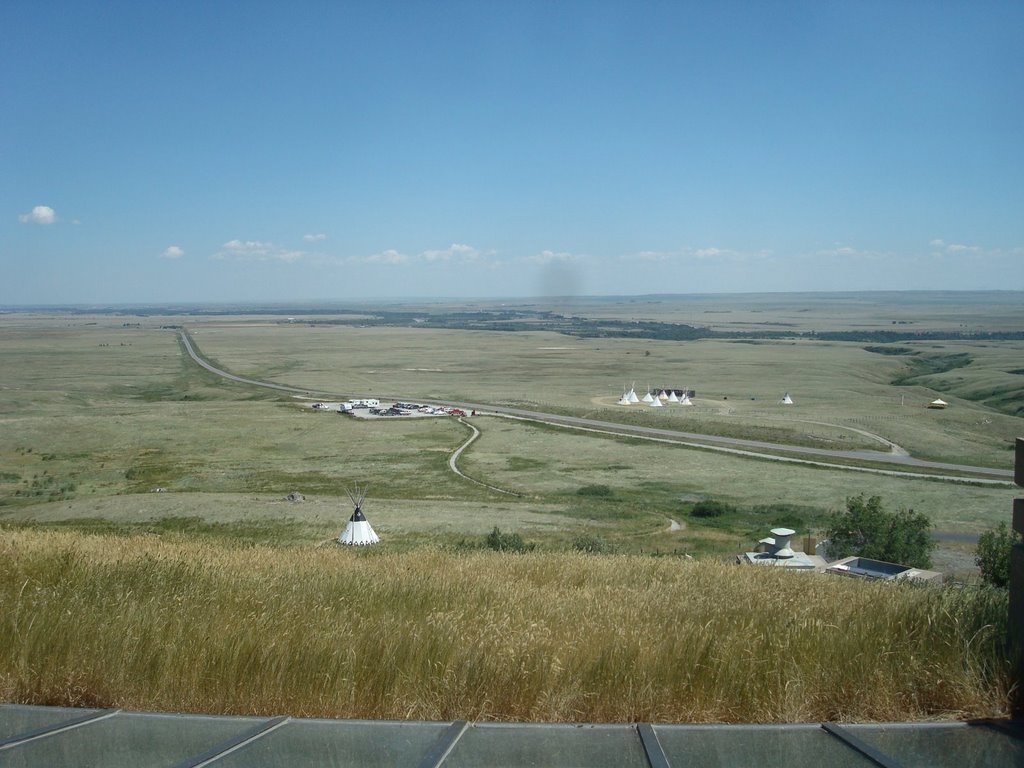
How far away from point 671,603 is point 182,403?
76578mm

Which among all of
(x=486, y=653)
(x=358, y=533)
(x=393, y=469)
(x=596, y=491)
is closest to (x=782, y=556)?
(x=358, y=533)

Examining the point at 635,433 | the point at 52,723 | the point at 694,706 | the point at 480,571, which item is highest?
the point at 52,723

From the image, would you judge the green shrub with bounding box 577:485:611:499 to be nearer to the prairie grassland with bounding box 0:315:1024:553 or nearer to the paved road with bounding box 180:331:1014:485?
the prairie grassland with bounding box 0:315:1024:553

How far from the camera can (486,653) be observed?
469cm

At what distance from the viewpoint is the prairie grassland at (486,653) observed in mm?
4324

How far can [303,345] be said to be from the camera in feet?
538

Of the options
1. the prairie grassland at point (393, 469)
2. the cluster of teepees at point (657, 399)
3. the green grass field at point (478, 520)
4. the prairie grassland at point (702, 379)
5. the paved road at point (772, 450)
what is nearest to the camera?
the green grass field at point (478, 520)

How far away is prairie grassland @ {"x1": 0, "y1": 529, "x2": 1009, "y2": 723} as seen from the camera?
432cm

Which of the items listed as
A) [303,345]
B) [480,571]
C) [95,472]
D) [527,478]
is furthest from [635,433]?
[303,345]

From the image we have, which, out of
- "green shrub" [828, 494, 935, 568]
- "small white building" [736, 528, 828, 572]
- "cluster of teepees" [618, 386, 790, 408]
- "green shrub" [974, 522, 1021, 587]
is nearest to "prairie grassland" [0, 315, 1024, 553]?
"cluster of teepees" [618, 386, 790, 408]

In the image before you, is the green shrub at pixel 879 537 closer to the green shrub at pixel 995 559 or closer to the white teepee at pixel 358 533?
the green shrub at pixel 995 559

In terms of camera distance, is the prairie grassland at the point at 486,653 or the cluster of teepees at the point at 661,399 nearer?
the prairie grassland at the point at 486,653

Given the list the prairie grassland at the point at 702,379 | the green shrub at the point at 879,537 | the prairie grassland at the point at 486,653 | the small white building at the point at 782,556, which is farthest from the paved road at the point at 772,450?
the prairie grassland at the point at 486,653

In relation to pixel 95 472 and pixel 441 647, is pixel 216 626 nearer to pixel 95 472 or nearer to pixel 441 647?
pixel 441 647
